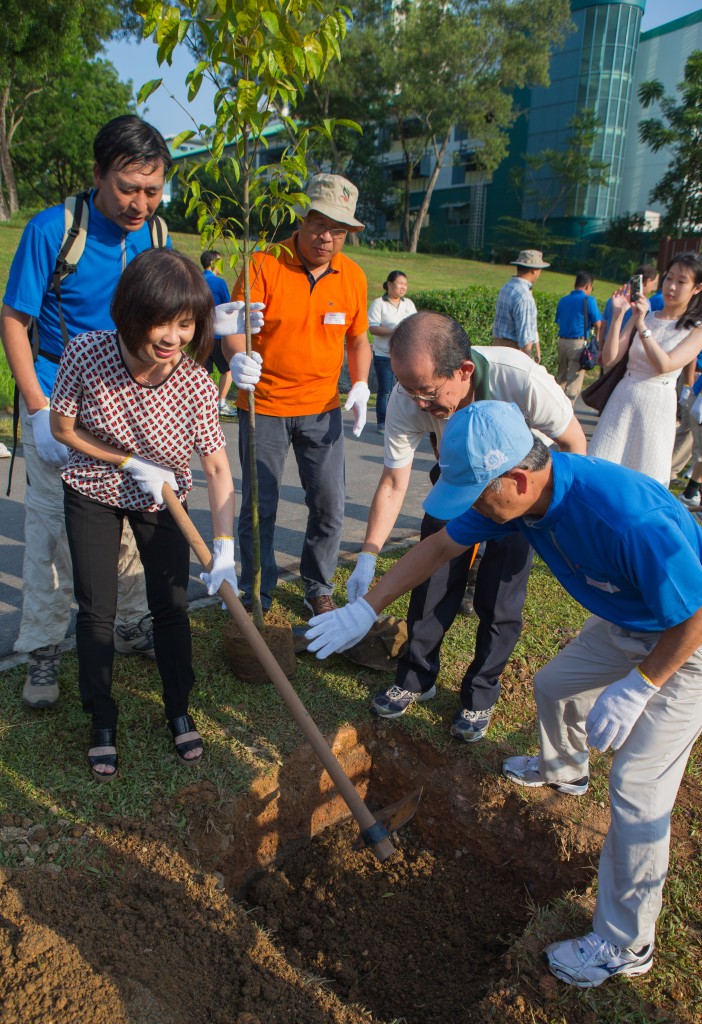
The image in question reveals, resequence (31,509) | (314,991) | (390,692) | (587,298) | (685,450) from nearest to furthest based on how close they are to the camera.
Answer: (314,991) → (31,509) → (390,692) → (685,450) → (587,298)

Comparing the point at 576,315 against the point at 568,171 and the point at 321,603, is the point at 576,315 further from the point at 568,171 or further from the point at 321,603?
the point at 568,171

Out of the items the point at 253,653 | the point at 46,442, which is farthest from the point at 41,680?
the point at 46,442

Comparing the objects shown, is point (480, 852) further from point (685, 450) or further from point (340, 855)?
point (685, 450)

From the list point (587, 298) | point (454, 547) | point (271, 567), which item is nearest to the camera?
point (454, 547)

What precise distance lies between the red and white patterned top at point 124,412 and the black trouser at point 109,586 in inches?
3.1

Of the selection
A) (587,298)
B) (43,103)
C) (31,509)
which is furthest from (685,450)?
(43,103)

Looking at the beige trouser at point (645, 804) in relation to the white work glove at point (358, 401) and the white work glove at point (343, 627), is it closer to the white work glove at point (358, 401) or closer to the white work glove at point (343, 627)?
the white work glove at point (343, 627)

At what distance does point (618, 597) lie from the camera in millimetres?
2125

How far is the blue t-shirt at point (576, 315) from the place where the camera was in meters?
10.5

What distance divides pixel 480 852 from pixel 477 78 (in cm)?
4304

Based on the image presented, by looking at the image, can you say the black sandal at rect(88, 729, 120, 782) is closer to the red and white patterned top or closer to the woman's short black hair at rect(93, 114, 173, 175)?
the red and white patterned top

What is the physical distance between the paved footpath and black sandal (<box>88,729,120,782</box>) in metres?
0.90

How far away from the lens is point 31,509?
9.64 feet

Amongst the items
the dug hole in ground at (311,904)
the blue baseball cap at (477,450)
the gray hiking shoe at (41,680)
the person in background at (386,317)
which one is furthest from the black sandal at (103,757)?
the person in background at (386,317)
